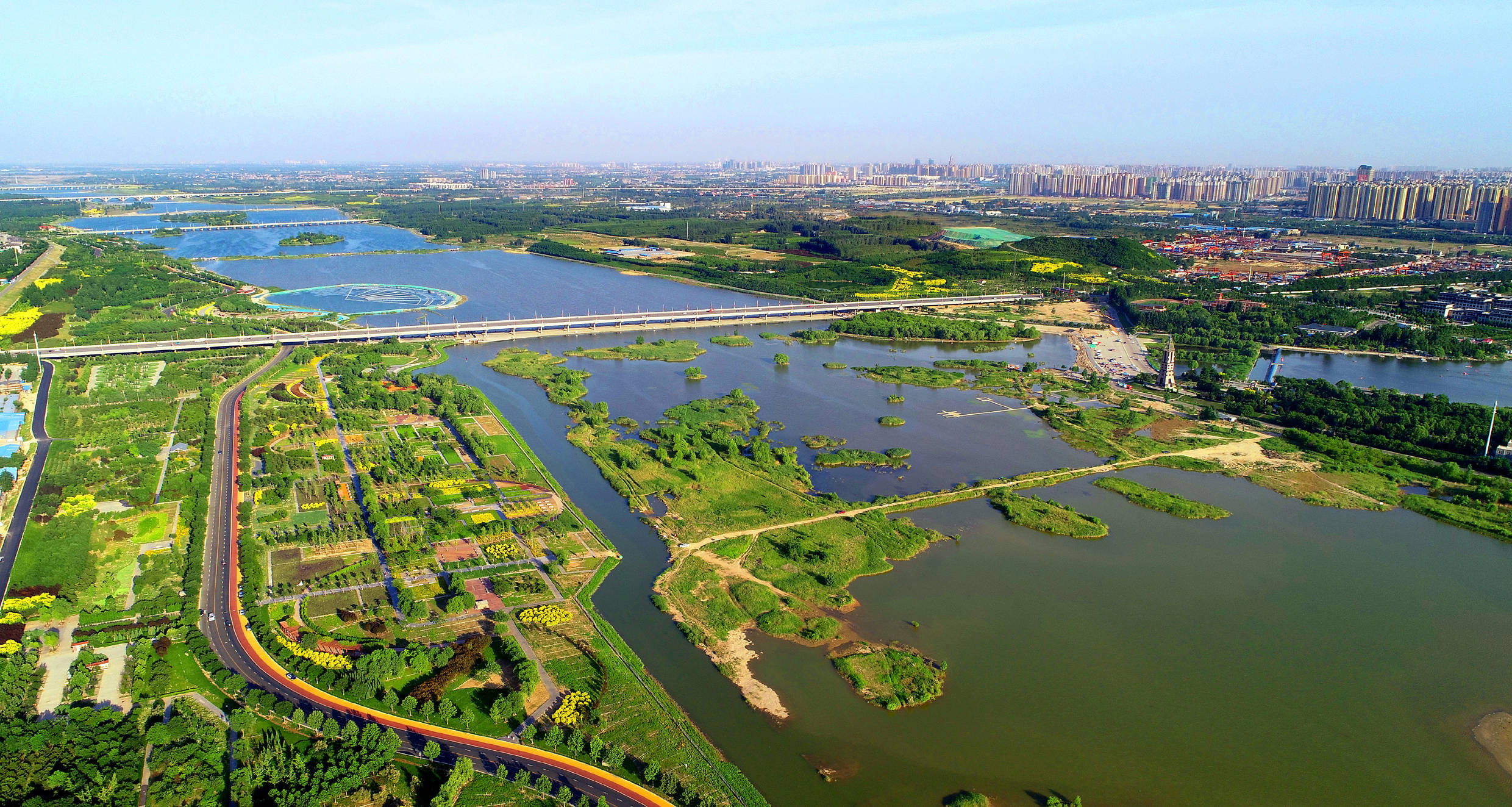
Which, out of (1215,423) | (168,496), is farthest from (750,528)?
(1215,423)

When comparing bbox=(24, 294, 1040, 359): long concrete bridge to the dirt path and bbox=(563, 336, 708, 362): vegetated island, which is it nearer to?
bbox=(563, 336, 708, 362): vegetated island

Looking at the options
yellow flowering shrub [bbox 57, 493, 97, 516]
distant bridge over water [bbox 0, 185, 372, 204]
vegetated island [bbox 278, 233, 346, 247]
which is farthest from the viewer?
distant bridge over water [bbox 0, 185, 372, 204]

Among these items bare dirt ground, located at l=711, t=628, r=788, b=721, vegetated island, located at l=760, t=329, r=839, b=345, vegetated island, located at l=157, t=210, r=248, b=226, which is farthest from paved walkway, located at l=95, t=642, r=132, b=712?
vegetated island, located at l=157, t=210, r=248, b=226

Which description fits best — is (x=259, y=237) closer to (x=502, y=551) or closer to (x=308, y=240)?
(x=308, y=240)

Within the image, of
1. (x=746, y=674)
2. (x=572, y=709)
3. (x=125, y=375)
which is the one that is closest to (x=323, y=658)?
(x=572, y=709)

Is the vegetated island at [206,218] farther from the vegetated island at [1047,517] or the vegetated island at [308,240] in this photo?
the vegetated island at [1047,517]

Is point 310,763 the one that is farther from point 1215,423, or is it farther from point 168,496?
point 1215,423
